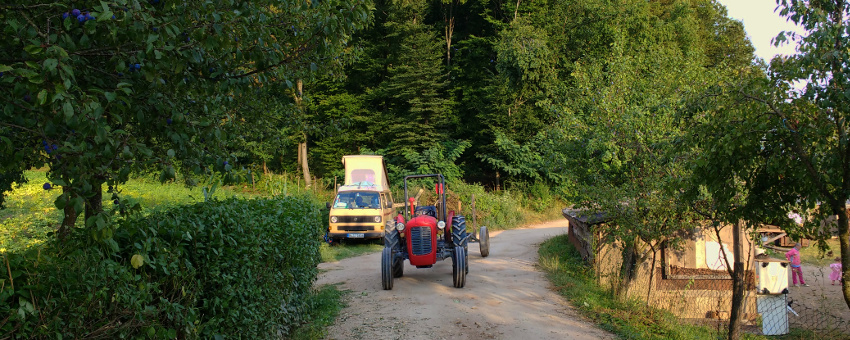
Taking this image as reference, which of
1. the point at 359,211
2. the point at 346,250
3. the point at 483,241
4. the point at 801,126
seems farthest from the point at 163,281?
the point at 359,211

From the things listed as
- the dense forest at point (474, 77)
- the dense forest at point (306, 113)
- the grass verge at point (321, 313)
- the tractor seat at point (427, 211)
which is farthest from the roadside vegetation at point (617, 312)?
the dense forest at point (474, 77)

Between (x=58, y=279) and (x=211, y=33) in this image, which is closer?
(x=58, y=279)

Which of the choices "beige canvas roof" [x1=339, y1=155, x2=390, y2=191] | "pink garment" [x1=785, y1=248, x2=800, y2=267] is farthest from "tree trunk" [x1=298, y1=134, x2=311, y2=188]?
"pink garment" [x1=785, y1=248, x2=800, y2=267]

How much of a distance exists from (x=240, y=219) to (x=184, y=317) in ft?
4.41

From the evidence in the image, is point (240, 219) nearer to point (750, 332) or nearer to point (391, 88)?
point (750, 332)

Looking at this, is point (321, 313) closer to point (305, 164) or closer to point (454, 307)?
point (454, 307)

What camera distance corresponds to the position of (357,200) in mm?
19234

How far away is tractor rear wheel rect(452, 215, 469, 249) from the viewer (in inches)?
431

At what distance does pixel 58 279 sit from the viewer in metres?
2.92

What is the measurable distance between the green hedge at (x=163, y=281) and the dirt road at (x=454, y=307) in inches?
76.1

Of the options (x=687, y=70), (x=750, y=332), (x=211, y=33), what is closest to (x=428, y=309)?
(x=211, y=33)

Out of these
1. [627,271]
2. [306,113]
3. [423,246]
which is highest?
[306,113]

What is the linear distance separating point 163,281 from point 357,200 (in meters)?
15.4

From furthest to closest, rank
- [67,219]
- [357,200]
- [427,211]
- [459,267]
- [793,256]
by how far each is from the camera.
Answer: [357,200], [793,256], [427,211], [459,267], [67,219]
